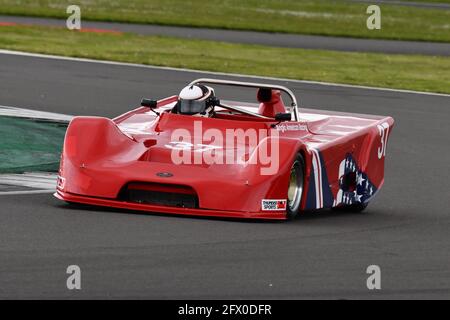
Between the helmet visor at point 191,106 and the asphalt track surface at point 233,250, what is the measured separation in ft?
4.26

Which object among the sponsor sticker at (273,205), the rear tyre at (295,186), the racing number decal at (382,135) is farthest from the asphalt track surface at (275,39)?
the sponsor sticker at (273,205)

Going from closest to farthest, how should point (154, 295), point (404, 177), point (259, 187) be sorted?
point (154, 295) → point (259, 187) → point (404, 177)

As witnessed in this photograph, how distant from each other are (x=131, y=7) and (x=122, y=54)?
11438mm

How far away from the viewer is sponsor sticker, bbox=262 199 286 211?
9477mm

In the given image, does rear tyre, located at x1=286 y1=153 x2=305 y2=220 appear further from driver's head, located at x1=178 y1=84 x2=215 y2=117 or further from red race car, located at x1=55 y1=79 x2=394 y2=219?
driver's head, located at x1=178 y1=84 x2=215 y2=117

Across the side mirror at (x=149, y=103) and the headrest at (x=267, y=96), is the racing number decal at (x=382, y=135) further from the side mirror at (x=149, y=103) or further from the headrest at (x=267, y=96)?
the side mirror at (x=149, y=103)

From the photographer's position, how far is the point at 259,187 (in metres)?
9.45

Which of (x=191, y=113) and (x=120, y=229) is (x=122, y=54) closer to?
(x=191, y=113)

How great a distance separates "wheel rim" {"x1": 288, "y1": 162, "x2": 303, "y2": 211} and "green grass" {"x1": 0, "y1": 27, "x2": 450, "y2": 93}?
1223 centimetres

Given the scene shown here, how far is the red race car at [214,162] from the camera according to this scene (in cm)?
945

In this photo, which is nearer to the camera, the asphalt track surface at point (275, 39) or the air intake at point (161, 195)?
the air intake at point (161, 195)

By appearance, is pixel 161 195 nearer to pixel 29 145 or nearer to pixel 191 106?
pixel 191 106

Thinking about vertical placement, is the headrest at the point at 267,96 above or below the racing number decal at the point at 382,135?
above
